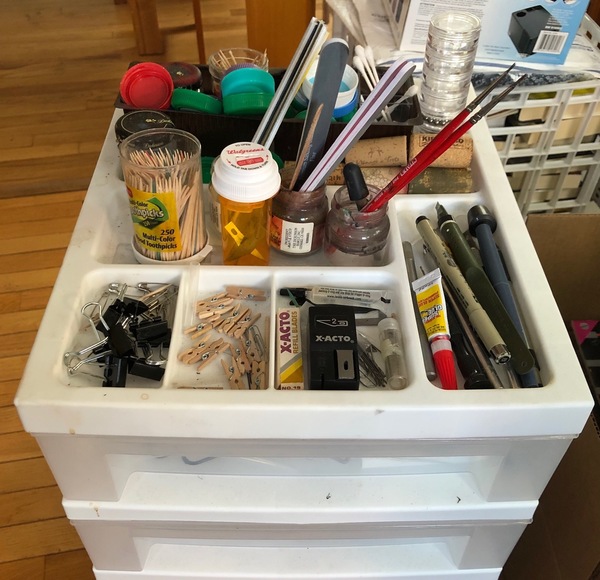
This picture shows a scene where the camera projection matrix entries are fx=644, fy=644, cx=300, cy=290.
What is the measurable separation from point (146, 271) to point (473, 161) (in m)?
0.41

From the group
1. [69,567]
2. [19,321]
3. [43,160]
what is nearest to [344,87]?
[69,567]

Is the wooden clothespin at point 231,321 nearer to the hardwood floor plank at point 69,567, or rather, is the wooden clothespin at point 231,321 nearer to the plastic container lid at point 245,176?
the plastic container lid at point 245,176

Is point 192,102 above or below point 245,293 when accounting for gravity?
above

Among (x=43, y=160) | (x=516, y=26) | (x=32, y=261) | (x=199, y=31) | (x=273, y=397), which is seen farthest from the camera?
(x=199, y=31)

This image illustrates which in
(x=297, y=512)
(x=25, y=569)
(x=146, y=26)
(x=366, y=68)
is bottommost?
(x=25, y=569)

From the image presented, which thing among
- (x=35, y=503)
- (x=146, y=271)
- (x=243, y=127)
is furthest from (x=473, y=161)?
(x=35, y=503)

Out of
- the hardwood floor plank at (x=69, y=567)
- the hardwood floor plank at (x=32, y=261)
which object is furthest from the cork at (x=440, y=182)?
the hardwood floor plank at (x=32, y=261)

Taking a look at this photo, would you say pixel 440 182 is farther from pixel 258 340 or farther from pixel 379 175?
pixel 258 340

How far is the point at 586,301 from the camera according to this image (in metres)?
1.15

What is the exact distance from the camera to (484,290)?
0.63 metres

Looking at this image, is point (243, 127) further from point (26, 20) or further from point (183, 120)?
point (26, 20)

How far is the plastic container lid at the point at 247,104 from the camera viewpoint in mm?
724

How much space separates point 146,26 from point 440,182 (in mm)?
1757

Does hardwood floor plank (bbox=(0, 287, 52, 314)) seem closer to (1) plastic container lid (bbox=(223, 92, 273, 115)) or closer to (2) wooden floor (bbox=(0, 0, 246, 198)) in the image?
(2) wooden floor (bbox=(0, 0, 246, 198))
